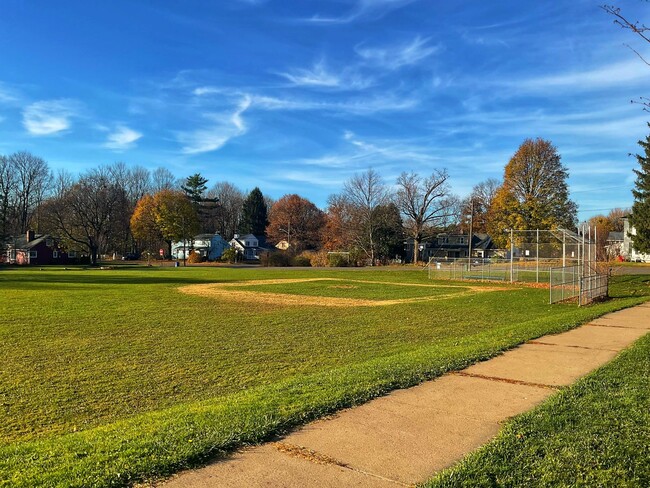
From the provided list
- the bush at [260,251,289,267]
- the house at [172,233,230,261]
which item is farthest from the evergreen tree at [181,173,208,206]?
the bush at [260,251,289,267]

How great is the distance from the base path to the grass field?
0.28 metres

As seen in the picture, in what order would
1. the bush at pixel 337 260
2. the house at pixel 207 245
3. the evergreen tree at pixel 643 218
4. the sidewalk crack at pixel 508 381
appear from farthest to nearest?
1. the house at pixel 207 245
2. the bush at pixel 337 260
3. the evergreen tree at pixel 643 218
4. the sidewalk crack at pixel 508 381

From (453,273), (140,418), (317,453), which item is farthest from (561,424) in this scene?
(453,273)

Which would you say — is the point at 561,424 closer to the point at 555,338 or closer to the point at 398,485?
the point at 398,485

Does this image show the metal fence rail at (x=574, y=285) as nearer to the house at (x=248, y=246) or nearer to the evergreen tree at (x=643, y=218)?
the evergreen tree at (x=643, y=218)

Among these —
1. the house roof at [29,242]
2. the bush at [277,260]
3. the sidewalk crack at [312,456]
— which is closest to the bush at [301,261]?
the bush at [277,260]

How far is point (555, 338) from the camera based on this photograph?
382 inches

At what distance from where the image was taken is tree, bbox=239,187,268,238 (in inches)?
4377

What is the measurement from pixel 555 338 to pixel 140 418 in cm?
783

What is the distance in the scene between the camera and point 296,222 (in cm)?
9806

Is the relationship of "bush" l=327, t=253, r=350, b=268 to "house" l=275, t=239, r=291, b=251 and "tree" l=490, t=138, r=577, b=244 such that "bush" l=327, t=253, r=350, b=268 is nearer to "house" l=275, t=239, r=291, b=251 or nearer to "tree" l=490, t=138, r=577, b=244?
"tree" l=490, t=138, r=577, b=244

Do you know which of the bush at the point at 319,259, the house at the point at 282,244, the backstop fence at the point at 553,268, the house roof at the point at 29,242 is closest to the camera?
the backstop fence at the point at 553,268

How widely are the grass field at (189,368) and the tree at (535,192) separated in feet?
128

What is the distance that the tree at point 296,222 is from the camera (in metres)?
94.9
